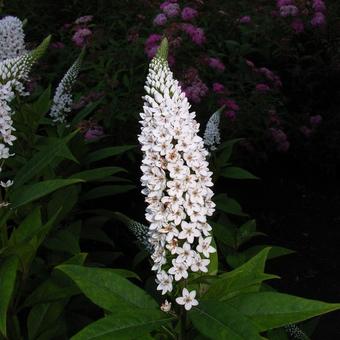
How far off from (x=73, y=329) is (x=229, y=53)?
4.11m

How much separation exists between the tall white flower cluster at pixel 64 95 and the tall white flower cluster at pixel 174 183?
1.93 meters

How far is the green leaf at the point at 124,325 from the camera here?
222 centimetres

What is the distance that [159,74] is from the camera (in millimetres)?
2398

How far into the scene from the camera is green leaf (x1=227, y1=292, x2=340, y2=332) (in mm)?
2297

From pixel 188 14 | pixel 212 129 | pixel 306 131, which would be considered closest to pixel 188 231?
pixel 212 129

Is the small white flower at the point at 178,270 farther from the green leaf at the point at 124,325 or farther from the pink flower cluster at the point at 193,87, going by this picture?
the pink flower cluster at the point at 193,87

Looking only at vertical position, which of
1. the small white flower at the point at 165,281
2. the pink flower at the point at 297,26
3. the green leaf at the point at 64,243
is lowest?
the green leaf at the point at 64,243

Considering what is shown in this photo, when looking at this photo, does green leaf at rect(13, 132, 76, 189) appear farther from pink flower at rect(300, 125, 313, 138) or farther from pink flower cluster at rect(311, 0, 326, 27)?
pink flower cluster at rect(311, 0, 326, 27)

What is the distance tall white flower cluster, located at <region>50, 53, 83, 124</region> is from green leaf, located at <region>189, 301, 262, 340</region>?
7.26 ft

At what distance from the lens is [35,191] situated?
301 cm

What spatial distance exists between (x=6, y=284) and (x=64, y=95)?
72.7 inches

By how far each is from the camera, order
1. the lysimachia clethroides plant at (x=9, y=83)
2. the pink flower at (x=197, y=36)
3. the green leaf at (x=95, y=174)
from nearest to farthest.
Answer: the lysimachia clethroides plant at (x=9, y=83) < the green leaf at (x=95, y=174) < the pink flower at (x=197, y=36)

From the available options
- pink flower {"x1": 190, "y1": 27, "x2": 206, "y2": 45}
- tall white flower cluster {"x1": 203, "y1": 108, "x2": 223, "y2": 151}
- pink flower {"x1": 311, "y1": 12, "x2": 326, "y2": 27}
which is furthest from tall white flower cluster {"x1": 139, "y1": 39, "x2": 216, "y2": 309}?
pink flower {"x1": 311, "y1": 12, "x2": 326, "y2": 27}

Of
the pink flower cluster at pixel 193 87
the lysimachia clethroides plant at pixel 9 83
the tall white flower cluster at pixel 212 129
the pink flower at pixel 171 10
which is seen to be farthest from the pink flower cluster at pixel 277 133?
the lysimachia clethroides plant at pixel 9 83
